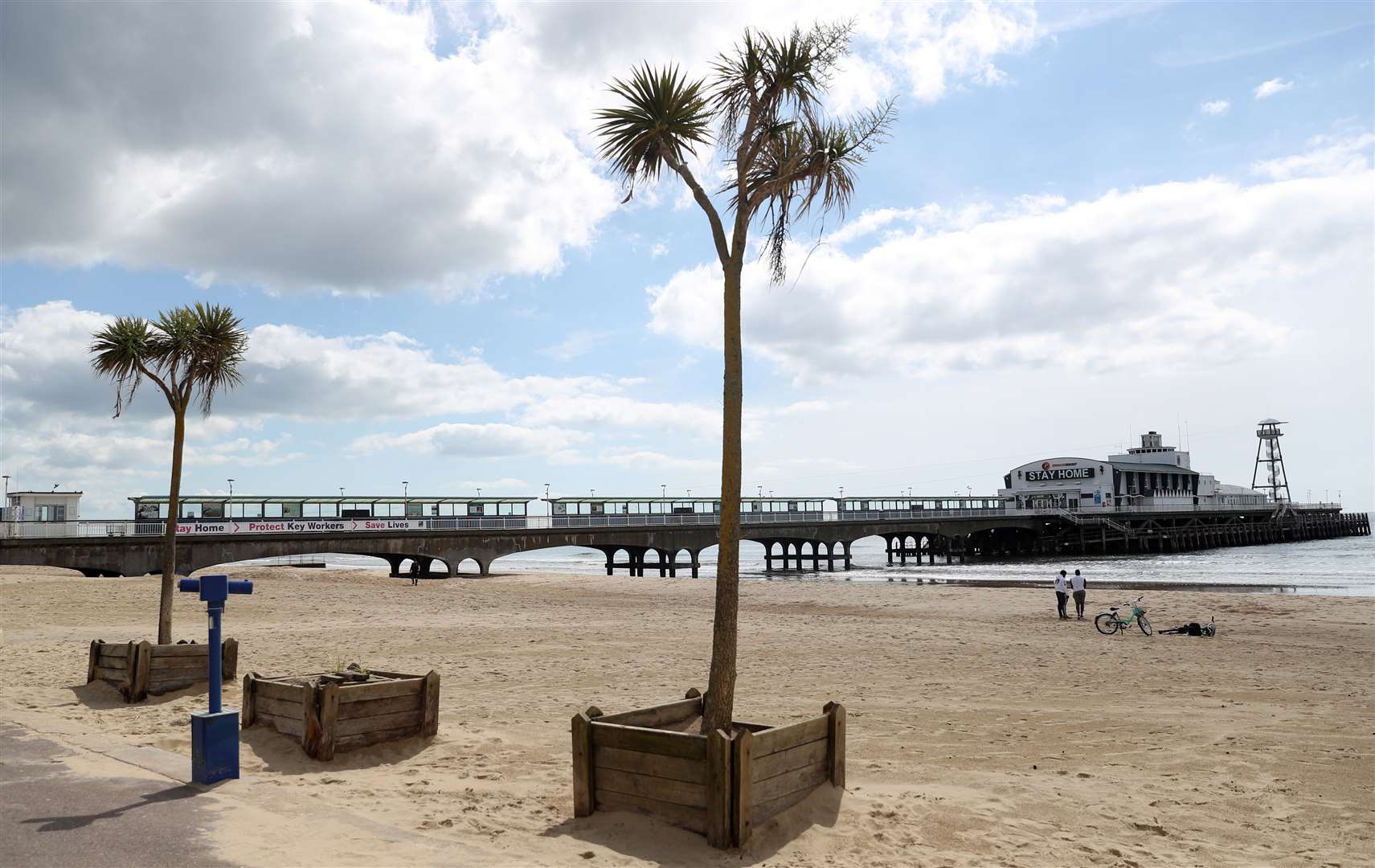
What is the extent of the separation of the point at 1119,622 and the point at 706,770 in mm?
19110

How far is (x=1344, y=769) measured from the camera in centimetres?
928

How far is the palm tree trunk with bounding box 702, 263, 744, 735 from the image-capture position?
25.0ft

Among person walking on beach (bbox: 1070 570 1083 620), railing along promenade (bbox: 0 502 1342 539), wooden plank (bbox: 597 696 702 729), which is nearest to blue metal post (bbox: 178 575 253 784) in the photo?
wooden plank (bbox: 597 696 702 729)

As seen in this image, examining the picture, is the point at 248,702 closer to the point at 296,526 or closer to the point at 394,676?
the point at 394,676

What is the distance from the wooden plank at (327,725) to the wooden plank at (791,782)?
14.7ft

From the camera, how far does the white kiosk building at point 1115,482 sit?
108625mm

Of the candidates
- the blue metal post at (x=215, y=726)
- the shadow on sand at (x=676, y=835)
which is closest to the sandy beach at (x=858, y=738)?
the shadow on sand at (x=676, y=835)

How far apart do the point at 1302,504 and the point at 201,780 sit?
163288mm

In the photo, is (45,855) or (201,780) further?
(201,780)

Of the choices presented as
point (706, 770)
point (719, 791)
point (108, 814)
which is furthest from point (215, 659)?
point (719, 791)

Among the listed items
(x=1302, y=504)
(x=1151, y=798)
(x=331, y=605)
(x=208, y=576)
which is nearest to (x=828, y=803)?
(x=1151, y=798)

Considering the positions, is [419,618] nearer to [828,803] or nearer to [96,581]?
[96,581]

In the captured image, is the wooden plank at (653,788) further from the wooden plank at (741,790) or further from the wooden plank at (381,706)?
the wooden plank at (381,706)

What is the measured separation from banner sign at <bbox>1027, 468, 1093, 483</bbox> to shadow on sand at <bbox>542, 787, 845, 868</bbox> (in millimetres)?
113533
